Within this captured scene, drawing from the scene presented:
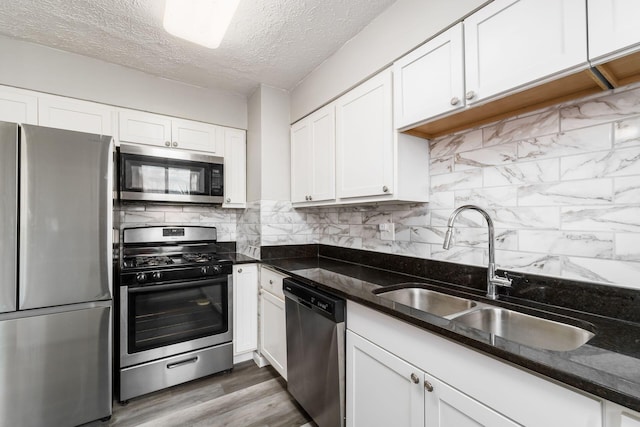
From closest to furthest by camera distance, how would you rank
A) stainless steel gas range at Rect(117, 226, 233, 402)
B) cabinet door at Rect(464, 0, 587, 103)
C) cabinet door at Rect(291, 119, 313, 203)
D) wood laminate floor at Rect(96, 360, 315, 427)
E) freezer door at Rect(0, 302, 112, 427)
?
→ cabinet door at Rect(464, 0, 587, 103), freezer door at Rect(0, 302, 112, 427), wood laminate floor at Rect(96, 360, 315, 427), stainless steel gas range at Rect(117, 226, 233, 402), cabinet door at Rect(291, 119, 313, 203)

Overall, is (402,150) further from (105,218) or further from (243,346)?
(243,346)

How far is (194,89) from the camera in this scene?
2.62 meters

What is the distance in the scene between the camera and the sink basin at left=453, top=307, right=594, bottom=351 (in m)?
1.02

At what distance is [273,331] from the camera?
7.24 ft

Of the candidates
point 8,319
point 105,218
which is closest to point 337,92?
point 105,218

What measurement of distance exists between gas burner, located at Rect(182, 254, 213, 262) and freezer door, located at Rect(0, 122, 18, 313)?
0.99 metres

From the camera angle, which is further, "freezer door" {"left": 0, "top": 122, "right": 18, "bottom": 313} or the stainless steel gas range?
the stainless steel gas range

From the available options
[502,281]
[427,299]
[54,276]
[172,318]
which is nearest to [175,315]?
[172,318]

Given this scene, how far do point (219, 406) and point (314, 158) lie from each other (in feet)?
6.40

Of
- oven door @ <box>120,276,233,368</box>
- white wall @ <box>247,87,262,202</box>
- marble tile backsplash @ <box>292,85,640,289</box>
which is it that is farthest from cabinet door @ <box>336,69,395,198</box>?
oven door @ <box>120,276,233,368</box>

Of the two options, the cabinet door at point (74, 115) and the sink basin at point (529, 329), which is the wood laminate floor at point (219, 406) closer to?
the sink basin at point (529, 329)

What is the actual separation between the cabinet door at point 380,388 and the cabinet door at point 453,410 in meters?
0.04

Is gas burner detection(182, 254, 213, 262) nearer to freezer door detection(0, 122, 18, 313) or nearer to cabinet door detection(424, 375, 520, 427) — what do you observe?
freezer door detection(0, 122, 18, 313)

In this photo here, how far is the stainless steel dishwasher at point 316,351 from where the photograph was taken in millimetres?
1460
